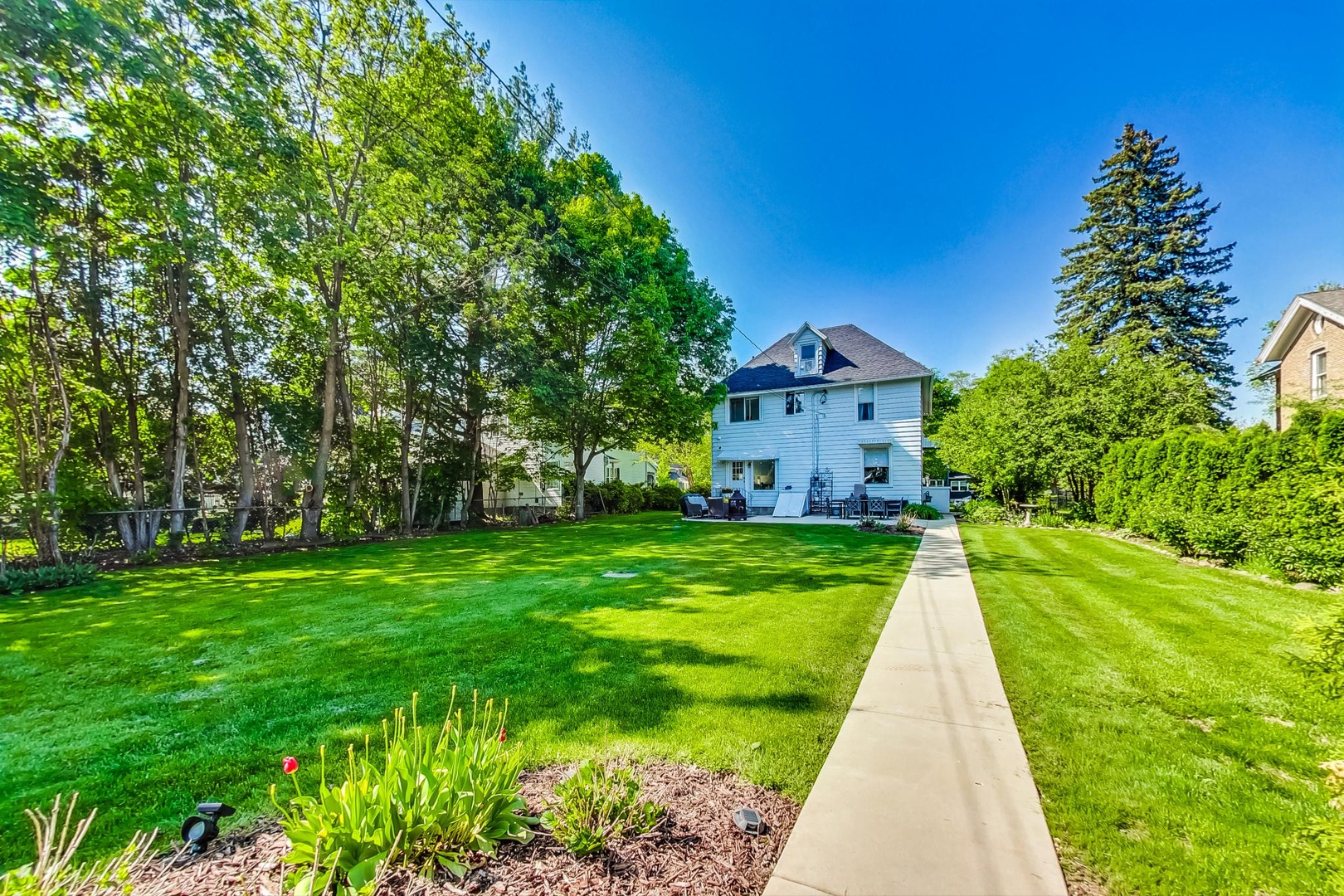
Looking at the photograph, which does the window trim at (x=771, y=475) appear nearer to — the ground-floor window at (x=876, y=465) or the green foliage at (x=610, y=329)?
the green foliage at (x=610, y=329)

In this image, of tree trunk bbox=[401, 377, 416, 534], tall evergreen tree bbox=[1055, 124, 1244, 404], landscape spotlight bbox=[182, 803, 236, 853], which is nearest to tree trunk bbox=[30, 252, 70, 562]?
tree trunk bbox=[401, 377, 416, 534]

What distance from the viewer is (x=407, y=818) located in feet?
5.67

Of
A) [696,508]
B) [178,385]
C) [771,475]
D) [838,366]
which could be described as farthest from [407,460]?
[838,366]

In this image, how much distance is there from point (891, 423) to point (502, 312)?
46.8 feet

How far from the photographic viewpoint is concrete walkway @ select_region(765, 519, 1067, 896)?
189cm

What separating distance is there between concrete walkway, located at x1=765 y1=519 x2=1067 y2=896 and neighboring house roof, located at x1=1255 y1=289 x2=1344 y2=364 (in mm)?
17960

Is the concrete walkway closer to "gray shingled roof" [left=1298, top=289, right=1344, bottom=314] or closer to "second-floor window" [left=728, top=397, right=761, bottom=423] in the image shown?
"second-floor window" [left=728, top=397, right=761, bottom=423]

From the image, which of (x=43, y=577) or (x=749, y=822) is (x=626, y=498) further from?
(x=749, y=822)

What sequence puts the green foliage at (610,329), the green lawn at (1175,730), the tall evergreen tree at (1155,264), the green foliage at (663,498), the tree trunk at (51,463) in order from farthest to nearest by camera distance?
the green foliage at (663,498)
the tall evergreen tree at (1155,264)
the green foliage at (610,329)
the tree trunk at (51,463)
the green lawn at (1175,730)

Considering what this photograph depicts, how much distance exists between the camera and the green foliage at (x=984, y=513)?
57.2 ft

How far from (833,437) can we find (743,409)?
3977 mm

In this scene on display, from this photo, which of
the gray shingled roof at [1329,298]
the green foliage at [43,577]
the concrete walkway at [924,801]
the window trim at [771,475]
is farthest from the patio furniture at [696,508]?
the gray shingled roof at [1329,298]

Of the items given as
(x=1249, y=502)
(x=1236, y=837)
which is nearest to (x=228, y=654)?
(x=1236, y=837)

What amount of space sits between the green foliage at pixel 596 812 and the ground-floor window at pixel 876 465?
18230 mm
